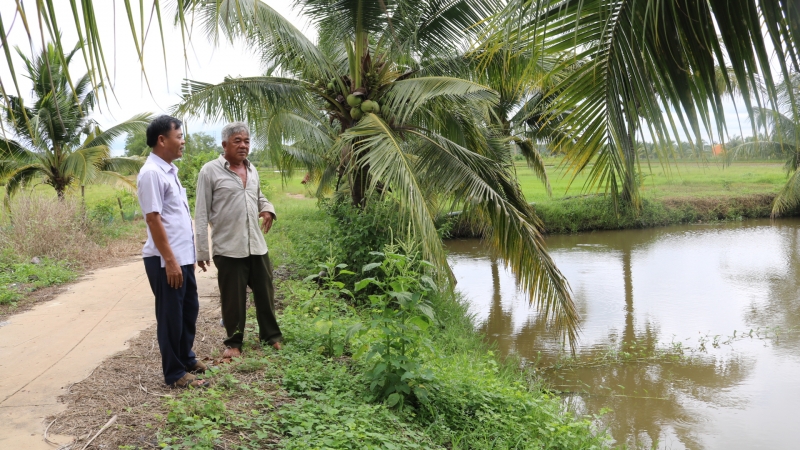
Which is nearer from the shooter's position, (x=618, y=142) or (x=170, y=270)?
(x=618, y=142)

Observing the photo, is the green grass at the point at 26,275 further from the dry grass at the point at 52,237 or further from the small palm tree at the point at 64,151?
the small palm tree at the point at 64,151

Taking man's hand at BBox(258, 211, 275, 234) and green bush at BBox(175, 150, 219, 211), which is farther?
green bush at BBox(175, 150, 219, 211)

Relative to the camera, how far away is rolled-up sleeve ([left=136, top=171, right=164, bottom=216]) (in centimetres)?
340

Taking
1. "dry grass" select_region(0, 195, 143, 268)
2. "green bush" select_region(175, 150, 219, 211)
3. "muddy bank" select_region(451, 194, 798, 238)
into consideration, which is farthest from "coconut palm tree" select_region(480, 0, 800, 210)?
"green bush" select_region(175, 150, 219, 211)

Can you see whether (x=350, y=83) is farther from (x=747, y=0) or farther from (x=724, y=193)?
(x=724, y=193)

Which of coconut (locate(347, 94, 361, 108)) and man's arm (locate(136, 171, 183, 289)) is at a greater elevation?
coconut (locate(347, 94, 361, 108))

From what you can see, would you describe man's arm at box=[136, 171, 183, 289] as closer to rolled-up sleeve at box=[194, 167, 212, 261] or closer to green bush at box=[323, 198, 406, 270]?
rolled-up sleeve at box=[194, 167, 212, 261]

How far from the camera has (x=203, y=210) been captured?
4.13 metres

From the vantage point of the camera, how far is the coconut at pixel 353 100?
7398mm

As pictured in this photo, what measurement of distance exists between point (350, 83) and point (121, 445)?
5.54m

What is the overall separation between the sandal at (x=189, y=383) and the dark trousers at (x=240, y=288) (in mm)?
611

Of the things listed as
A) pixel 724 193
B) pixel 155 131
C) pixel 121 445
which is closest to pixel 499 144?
pixel 155 131

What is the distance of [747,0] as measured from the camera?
2.33 meters

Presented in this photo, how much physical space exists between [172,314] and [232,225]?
0.81 metres
